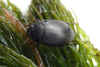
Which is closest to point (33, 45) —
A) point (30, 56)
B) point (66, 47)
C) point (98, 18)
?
point (30, 56)

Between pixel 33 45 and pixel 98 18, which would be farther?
pixel 98 18

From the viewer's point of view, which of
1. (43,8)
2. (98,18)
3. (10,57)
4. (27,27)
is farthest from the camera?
(98,18)

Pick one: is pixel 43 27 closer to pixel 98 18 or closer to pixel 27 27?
pixel 27 27
